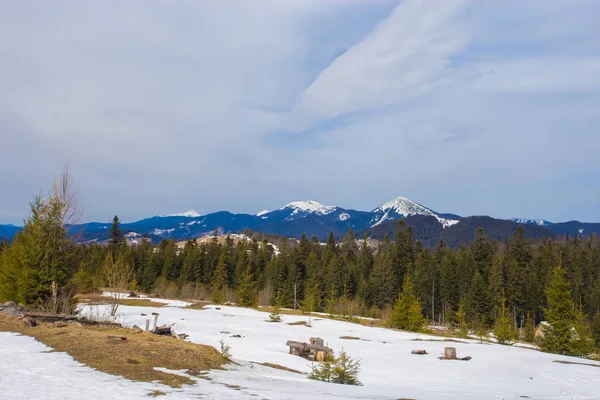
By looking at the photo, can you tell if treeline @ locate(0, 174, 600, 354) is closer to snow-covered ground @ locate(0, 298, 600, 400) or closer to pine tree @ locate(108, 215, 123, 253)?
pine tree @ locate(108, 215, 123, 253)

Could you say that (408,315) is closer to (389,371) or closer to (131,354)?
(389,371)

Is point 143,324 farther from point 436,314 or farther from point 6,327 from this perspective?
point 436,314

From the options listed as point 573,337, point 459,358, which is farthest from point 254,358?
point 573,337

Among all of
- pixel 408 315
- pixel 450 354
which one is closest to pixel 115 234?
pixel 408 315

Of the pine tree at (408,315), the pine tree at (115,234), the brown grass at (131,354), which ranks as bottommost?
the pine tree at (408,315)

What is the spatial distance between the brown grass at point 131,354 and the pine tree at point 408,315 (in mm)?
24029

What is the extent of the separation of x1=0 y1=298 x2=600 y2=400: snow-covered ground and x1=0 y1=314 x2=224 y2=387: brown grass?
510 millimetres

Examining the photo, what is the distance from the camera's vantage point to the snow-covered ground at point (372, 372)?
9.59 meters

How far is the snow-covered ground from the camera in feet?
31.5

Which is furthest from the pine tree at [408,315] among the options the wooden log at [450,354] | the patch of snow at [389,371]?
the wooden log at [450,354]

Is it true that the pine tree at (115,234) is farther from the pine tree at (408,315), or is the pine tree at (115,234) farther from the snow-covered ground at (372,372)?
the pine tree at (408,315)

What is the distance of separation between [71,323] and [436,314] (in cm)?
7334

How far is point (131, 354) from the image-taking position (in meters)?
11.8

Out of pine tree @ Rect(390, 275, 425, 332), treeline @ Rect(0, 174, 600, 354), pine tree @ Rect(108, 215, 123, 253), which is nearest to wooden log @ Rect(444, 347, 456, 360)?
pine tree @ Rect(390, 275, 425, 332)
